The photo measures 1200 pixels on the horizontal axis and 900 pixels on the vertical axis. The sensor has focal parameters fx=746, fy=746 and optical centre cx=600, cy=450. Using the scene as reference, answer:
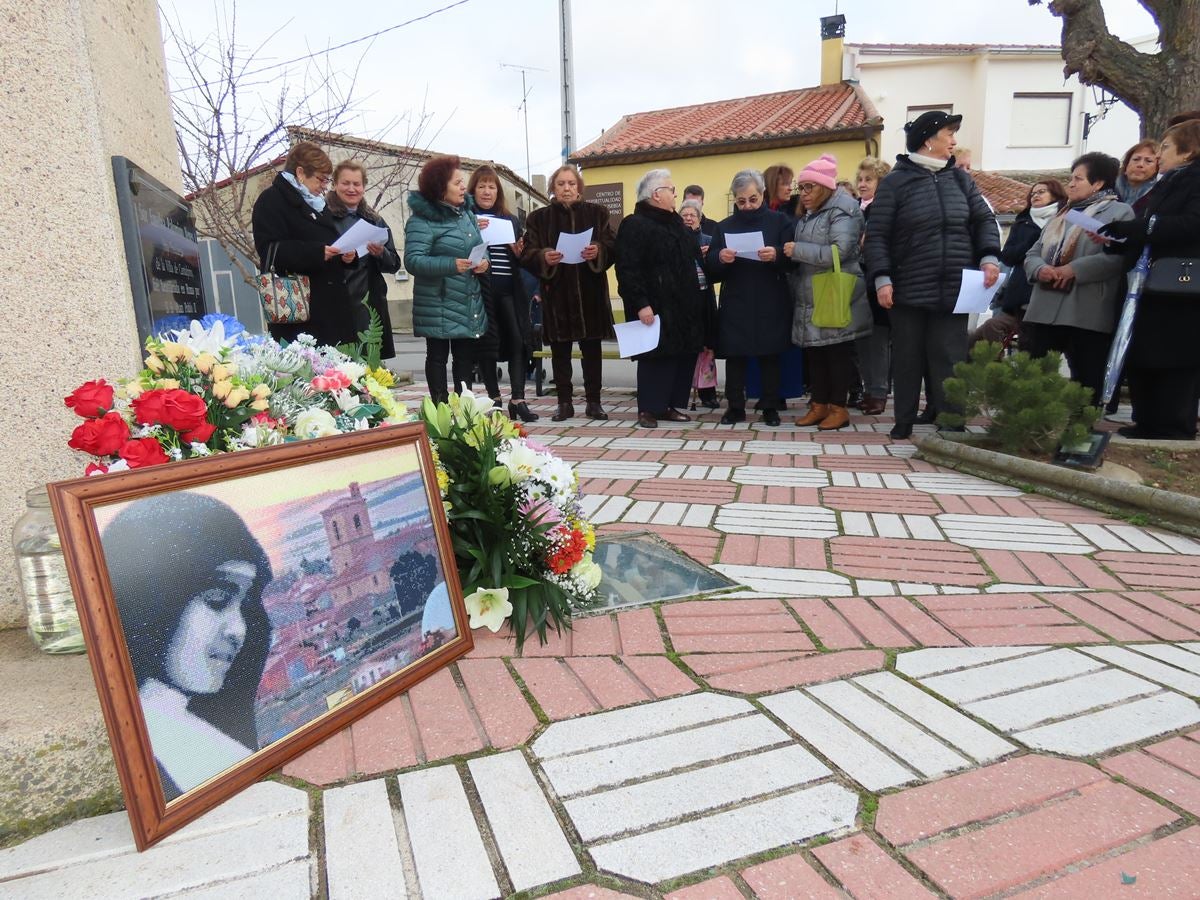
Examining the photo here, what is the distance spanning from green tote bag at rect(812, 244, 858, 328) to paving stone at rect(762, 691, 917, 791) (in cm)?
352

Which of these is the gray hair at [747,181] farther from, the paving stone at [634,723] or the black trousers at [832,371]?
the paving stone at [634,723]

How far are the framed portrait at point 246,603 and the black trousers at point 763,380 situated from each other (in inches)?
154

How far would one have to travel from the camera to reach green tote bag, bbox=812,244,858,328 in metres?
4.72

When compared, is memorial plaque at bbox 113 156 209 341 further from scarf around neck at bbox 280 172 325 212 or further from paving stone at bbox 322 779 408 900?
paving stone at bbox 322 779 408 900

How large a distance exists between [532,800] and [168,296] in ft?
6.06

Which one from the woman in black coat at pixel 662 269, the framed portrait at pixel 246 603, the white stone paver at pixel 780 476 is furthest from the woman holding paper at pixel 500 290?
the framed portrait at pixel 246 603

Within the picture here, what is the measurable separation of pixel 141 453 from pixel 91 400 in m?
0.18

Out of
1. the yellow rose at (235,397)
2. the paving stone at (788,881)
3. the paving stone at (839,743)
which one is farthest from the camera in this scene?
the yellow rose at (235,397)

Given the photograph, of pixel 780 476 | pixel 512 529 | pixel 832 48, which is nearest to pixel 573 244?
pixel 780 476

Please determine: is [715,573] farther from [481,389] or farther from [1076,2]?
[1076,2]

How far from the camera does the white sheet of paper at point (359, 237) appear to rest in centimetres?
370

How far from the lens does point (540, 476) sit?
202 centimetres

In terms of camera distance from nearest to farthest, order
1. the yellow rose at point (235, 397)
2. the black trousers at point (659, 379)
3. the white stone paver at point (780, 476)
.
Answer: the yellow rose at point (235, 397) < the white stone paver at point (780, 476) < the black trousers at point (659, 379)

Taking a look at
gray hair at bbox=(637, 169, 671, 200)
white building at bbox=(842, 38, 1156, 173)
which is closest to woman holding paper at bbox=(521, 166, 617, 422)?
gray hair at bbox=(637, 169, 671, 200)
